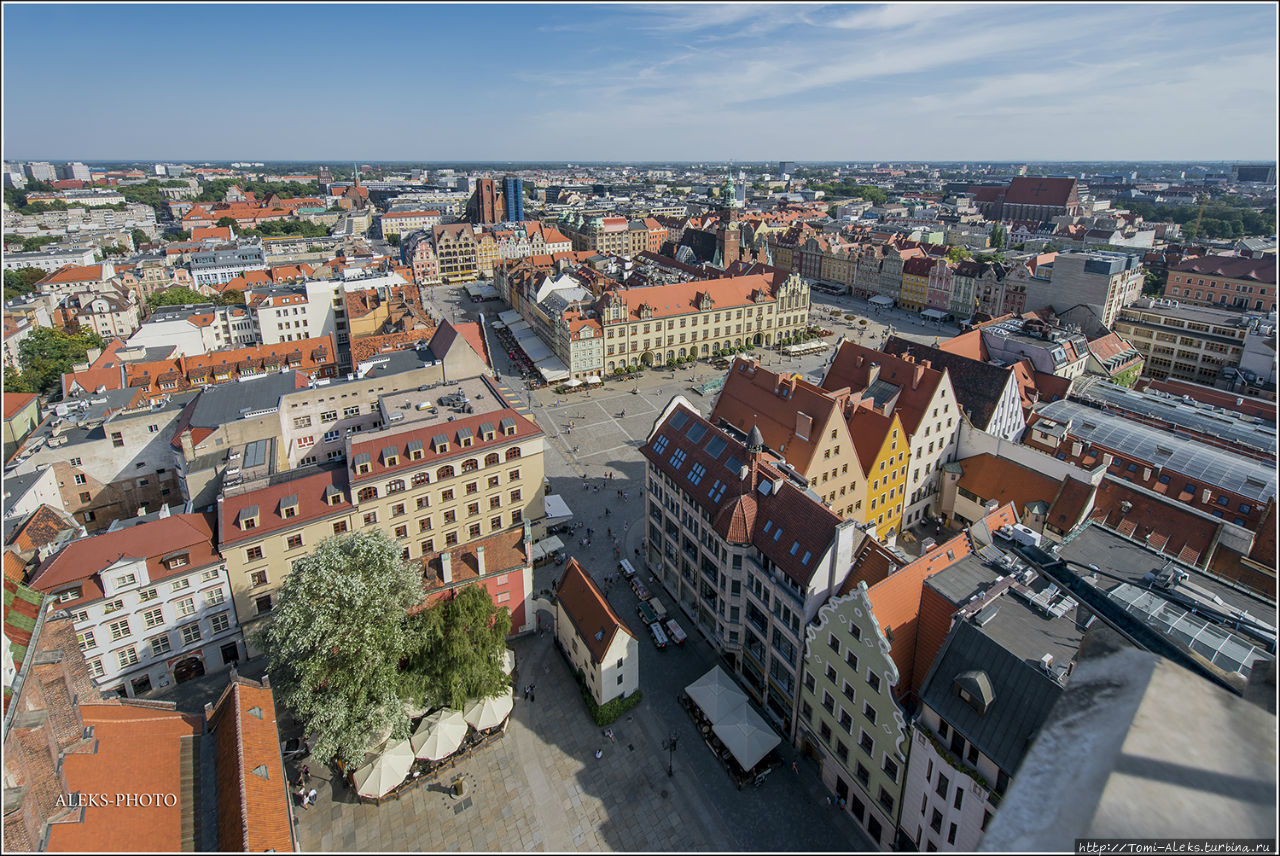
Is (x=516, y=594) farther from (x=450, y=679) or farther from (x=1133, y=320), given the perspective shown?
(x=1133, y=320)

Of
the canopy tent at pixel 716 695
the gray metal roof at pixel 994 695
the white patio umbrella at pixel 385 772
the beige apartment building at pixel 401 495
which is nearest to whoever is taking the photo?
the gray metal roof at pixel 994 695

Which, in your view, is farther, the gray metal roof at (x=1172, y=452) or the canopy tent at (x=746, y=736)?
the gray metal roof at (x=1172, y=452)

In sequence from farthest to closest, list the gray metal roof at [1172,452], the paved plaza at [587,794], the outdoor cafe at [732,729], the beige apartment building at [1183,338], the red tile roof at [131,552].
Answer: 1. the beige apartment building at [1183,338]
2. the gray metal roof at [1172,452]
3. the red tile roof at [131,552]
4. the outdoor cafe at [732,729]
5. the paved plaza at [587,794]

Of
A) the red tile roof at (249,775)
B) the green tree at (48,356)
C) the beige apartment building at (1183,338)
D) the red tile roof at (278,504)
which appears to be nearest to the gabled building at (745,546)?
the red tile roof at (278,504)

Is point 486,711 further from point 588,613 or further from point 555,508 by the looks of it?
point 555,508

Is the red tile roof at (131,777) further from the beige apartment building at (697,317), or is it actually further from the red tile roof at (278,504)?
the beige apartment building at (697,317)

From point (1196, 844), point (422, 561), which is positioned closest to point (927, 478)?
point (422, 561)
